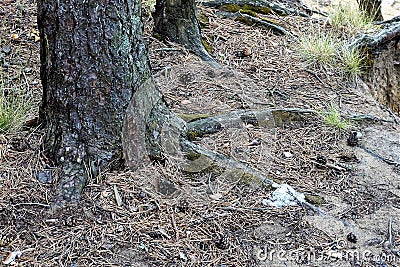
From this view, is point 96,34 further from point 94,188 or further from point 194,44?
point 194,44

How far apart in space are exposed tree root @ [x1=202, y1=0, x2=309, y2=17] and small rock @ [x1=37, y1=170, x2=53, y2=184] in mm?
3224

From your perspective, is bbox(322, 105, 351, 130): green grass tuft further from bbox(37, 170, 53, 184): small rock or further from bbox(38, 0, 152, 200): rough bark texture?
bbox(37, 170, 53, 184): small rock

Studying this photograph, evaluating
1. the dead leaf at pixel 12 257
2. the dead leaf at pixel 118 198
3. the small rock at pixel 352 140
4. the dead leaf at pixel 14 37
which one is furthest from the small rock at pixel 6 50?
the small rock at pixel 352 140

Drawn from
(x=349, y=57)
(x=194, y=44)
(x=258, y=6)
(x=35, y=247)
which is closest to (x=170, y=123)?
(x=35, y=247)

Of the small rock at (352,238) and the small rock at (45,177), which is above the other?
the small rock at (45,177)

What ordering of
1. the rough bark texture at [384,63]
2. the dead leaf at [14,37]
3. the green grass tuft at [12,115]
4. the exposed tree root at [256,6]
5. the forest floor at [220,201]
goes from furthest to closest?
1. the exposed tree root at [256,6]
2. the rough bark texture at [384,63]
3. the dead leaf at [14,37]
4. the green grass tuft at [12,115]
5. the forest floor at [220,201]

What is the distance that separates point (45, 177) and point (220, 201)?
99 cm

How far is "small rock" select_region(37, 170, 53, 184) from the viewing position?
2.62 metres

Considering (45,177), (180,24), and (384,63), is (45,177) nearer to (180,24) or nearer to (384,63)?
(180,24)

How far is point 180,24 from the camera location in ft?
14.0

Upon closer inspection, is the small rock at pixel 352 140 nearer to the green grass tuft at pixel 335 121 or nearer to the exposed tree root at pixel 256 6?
the green grass tuft at pixel 335 121

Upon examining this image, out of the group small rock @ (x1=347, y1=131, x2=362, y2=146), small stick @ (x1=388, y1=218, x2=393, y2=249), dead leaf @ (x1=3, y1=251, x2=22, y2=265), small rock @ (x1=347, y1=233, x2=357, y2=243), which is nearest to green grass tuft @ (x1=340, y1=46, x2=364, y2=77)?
small rock @ (x1=347, y1=131, x2=362, y2=146)

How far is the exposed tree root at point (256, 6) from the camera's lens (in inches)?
208

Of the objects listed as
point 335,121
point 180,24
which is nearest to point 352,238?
point 335,121
